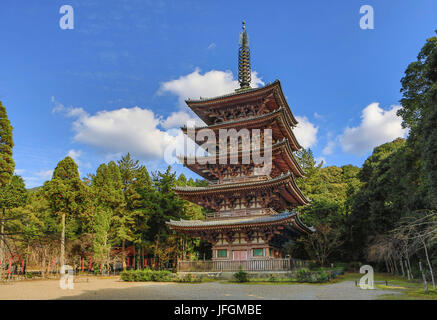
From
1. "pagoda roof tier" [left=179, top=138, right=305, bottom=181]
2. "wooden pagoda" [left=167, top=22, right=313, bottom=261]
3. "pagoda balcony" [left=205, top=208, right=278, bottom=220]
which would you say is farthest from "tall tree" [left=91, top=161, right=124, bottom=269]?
"pagoda balcony" [left=205, top=208, right=278, bottom=220]

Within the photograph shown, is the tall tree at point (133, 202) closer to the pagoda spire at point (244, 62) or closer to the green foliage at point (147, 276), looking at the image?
the green foliage at point (147, 276)

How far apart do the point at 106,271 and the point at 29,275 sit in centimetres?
868

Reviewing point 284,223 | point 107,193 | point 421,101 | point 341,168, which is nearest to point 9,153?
point 107,193

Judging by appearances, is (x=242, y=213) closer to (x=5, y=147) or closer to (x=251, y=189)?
(x=251, y=189)

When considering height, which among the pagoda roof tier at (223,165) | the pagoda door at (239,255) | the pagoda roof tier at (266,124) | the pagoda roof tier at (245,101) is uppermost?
the pagoda roof tier at (245,101)

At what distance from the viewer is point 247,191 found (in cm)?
2692

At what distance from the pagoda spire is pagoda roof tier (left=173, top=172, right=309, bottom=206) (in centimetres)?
1158

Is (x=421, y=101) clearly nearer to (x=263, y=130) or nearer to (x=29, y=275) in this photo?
(x=263, y=130)

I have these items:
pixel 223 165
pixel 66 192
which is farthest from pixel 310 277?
pixel 66 192

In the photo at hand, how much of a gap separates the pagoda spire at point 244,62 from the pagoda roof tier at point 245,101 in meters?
3.47

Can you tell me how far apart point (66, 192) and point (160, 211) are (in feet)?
37.6

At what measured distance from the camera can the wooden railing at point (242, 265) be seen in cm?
2392

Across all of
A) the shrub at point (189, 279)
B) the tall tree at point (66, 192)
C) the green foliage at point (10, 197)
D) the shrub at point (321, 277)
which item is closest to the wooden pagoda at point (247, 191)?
the shrub at point (189, 279)
